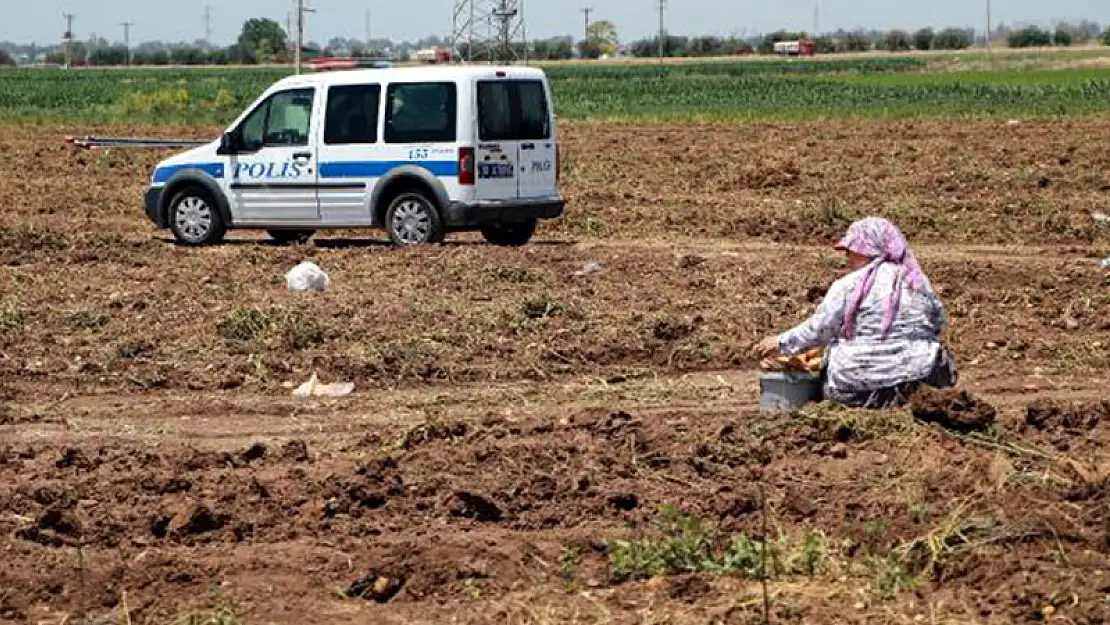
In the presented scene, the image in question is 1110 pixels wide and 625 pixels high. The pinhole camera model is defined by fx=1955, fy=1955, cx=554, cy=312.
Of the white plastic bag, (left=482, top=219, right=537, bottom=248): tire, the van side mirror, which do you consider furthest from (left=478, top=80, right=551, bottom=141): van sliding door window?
the white plastic bag

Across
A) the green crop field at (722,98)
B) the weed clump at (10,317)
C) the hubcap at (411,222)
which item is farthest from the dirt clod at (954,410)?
the green crop field at (722,98)

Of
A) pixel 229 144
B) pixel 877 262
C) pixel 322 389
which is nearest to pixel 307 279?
pixel 322 389

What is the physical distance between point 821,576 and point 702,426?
8.49ft

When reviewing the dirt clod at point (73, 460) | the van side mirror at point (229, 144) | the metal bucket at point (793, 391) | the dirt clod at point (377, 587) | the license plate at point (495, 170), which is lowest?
the dirt clod at point (377, 587)

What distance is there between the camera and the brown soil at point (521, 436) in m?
7.62

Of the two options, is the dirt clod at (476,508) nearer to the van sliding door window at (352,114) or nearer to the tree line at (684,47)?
the van sliding door window at (352,114)

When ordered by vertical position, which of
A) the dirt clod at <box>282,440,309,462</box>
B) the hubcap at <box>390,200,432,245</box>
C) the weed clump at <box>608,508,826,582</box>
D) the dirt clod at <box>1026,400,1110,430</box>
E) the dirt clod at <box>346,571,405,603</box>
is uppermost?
the hubcap at <box>390,200,432,245</box>

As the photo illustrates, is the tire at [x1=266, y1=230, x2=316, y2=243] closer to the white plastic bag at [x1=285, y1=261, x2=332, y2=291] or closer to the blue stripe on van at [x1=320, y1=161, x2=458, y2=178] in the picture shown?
the blue stripe on van at [x1=320, y1=161, x2=458, y2=178]

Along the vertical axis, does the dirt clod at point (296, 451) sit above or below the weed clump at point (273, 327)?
below

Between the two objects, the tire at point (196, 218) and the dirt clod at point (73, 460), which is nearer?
the dirt clod at point (73, 460)

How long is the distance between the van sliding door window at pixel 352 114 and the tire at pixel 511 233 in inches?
66.8

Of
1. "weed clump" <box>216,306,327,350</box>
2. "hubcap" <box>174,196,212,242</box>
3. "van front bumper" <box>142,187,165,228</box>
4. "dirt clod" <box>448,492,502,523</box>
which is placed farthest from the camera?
"van front bumper" <box>142,187,165,228</box>

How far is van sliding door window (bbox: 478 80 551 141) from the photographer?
768 inches

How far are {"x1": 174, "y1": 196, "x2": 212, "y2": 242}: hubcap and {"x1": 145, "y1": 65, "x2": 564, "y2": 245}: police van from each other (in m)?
0.04
